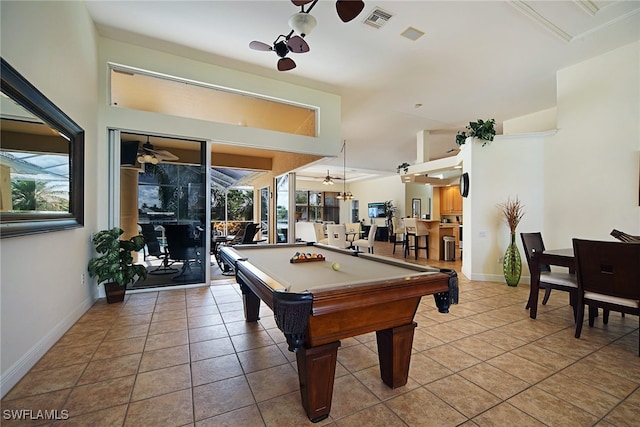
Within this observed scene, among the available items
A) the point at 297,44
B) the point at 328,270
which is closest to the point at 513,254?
the point at 328,270

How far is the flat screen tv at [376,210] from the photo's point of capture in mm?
13133

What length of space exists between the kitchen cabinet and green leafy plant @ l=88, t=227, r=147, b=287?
10.5 metres

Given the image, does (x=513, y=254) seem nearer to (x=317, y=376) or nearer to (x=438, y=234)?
(x=438, y=234)

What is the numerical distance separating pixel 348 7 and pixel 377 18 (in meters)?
1.18

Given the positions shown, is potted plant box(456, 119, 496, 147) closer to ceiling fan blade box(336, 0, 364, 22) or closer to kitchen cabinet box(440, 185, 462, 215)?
ceiling fan blade box(336, 0, 364, 22)

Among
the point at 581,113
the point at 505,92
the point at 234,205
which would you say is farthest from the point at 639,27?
the point at 234,205

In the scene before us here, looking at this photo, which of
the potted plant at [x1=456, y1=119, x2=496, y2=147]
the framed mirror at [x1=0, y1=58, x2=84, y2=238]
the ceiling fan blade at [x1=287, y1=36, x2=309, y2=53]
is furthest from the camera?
the potted plant at [x1=456, y1=119, x2=496, y2=147]

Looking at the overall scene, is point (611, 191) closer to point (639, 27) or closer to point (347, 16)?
point (639, 27)

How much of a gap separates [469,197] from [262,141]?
153 inches

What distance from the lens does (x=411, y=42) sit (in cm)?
360

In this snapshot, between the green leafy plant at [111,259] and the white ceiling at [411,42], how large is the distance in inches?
103

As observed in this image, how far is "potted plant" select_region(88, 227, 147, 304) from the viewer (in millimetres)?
3371
